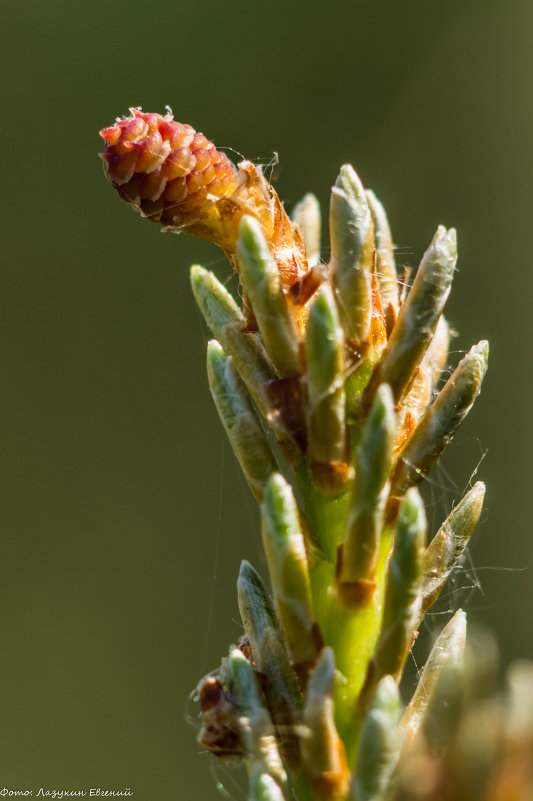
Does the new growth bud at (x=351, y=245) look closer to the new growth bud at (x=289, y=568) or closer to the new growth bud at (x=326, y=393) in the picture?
the new growth bud at (x=326, y=393)

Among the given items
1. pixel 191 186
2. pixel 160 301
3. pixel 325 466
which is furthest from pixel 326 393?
pixel 160 301

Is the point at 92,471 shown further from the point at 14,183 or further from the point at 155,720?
the point at 14,183

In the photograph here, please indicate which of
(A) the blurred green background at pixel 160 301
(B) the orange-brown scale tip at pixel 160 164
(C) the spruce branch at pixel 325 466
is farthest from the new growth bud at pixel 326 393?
(A) the blurred green background at pixel 160 301

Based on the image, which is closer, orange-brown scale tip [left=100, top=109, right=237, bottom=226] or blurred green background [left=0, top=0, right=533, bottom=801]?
orange-brown scale tip [left=100, top=109, right=237, bottom=226]

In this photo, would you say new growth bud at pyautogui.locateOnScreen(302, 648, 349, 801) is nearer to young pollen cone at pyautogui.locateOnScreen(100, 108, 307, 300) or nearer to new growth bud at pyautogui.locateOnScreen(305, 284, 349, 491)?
new growth bud at pyautogui.locateOnScreen(305, 284, 349, 491)

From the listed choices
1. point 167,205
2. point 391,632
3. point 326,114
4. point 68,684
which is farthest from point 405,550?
point 326,114

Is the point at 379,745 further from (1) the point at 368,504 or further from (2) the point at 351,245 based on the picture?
(2) the point at 351,245

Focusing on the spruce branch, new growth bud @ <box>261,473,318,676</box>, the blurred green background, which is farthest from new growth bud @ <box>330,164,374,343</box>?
the blurred green background
